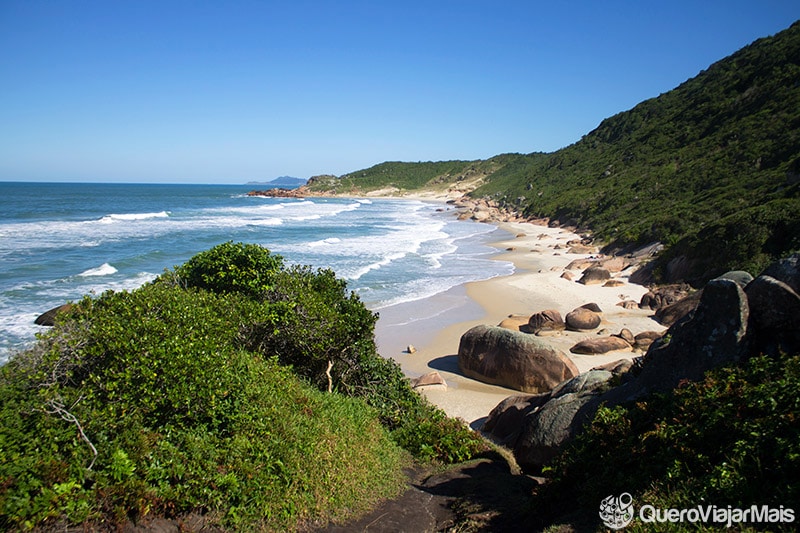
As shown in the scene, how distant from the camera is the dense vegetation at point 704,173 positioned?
20516mm

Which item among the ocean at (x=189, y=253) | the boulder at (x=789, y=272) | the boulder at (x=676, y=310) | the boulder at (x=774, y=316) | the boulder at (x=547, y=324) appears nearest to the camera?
the boulder at (x=774, y=316)

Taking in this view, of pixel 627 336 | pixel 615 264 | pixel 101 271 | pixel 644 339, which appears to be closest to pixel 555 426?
pixel 644 339

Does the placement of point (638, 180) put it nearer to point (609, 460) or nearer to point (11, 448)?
point (609, 460)

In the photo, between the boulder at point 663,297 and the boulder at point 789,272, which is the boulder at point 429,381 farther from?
the boulder at point 663,297

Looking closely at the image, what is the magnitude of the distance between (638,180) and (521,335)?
4144 cm

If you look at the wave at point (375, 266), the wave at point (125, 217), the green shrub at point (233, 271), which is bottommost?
the wave at point (375, 266)

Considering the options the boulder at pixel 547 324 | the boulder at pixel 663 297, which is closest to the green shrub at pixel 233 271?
the boulder at pixel 547 324

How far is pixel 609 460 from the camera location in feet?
18.3

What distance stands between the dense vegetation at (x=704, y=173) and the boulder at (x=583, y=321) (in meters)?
5.76

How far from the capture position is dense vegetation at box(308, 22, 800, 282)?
67.3 feet

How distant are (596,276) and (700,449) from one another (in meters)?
20.9

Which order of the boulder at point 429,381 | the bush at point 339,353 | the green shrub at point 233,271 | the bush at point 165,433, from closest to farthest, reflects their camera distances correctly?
the bush at point 165,433
the bush at point 339,353
the green shrub at point 233,271
the boulder at point 429,381

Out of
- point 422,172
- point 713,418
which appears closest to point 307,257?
point 713,418

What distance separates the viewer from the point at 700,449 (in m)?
4.90
